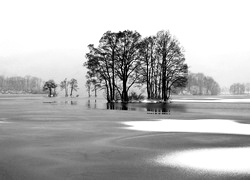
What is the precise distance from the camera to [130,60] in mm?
53719

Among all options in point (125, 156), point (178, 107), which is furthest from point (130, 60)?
point (125, 156)

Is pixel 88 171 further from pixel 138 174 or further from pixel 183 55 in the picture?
pixel 183 55

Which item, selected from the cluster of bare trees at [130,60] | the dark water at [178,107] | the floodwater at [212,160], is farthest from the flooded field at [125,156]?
the cluster of bare trees at [130,60]

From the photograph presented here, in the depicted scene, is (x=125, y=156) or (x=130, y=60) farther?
(x=130, y=60)

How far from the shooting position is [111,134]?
39.4 ft

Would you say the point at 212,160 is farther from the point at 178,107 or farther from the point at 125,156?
the point at 178,107

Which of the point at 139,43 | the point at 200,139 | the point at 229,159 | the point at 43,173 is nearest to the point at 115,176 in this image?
the point at 43,173

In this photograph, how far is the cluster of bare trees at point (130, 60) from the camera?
5259 cm

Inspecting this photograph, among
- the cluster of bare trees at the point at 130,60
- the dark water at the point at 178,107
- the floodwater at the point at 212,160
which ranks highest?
→ the cluster of bare trees at the point at 130,60

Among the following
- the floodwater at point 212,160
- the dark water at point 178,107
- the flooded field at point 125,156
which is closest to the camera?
the flooded field at point 125,156

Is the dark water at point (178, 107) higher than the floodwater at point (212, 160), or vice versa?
the floodwater at point (212, 160)

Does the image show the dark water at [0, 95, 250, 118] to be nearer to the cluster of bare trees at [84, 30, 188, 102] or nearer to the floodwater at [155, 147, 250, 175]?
the cluster of bare trees at [84, 30, 188, 102]

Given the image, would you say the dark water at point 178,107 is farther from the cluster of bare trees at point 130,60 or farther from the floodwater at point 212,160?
the floodwater at point 212,160

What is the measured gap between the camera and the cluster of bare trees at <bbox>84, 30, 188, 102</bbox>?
2071 inches
